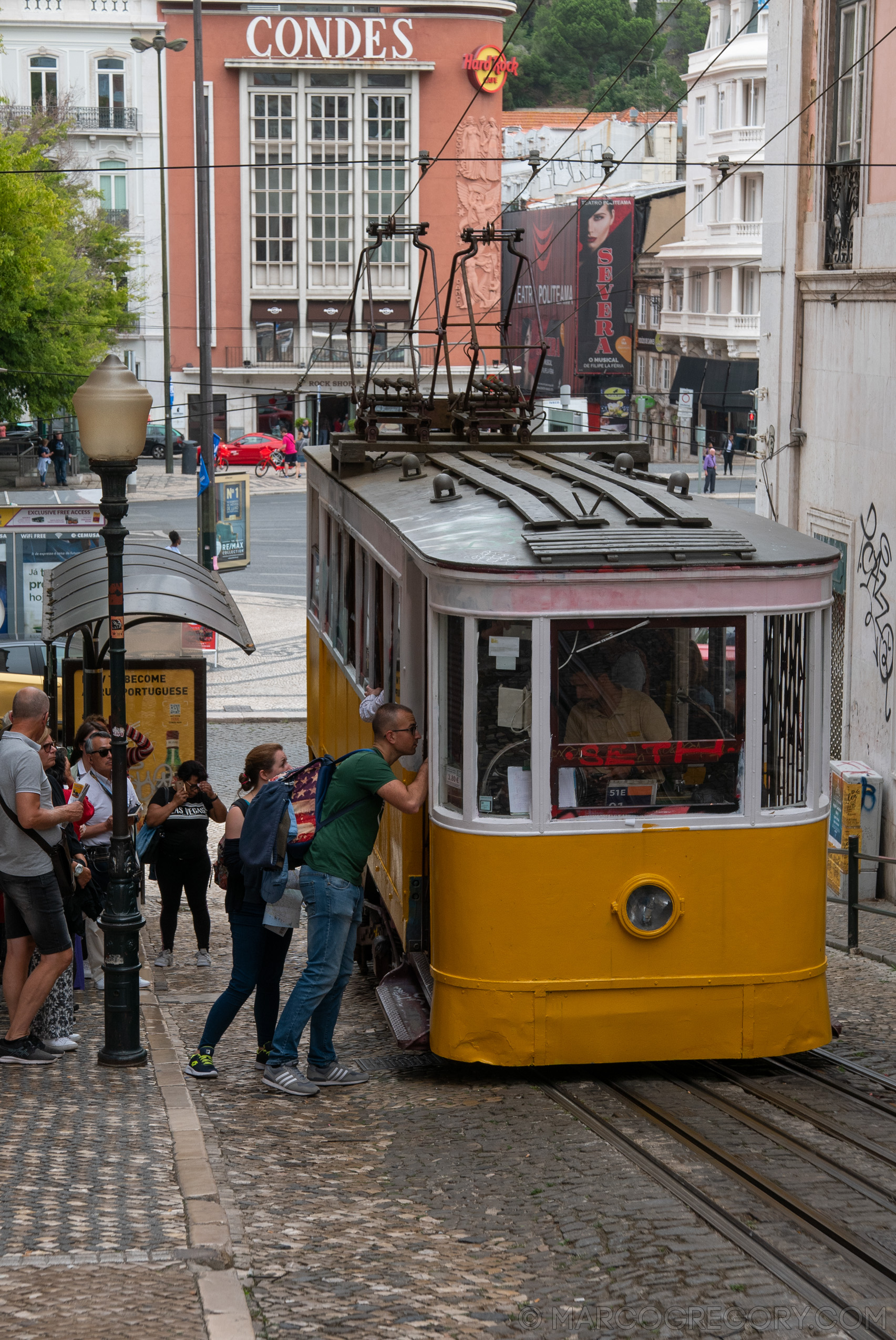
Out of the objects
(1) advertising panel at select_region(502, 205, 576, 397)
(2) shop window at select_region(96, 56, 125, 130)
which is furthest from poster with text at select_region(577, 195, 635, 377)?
(2) shop window at select_region(96, 56, 125, 130)

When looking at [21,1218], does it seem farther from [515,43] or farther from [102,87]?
[515,43]

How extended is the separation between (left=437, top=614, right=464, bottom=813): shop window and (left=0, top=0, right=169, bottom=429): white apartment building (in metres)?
60.5

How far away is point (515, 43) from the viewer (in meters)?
116

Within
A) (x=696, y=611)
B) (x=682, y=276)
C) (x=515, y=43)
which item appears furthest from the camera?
(x=515, y=43)

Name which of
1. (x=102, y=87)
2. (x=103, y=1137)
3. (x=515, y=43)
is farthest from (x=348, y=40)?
(x=103, y=1137)

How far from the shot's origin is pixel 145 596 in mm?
12117

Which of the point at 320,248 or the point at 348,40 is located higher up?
the point at 348,40

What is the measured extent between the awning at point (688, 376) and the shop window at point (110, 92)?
24627 millimetres

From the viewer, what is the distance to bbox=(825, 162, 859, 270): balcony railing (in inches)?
605

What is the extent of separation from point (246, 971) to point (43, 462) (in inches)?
1808

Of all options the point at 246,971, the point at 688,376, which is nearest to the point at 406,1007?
the point at 246,971

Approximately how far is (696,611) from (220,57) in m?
64.7

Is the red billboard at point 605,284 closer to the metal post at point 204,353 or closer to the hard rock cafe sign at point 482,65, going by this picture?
the hard rock cafe sign at point 482,65

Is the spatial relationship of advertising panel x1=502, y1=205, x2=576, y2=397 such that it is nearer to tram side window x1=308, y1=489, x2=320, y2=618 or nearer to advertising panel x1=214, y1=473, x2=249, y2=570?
advertising panel x1=214, y1=473, x2=249, y2=570
